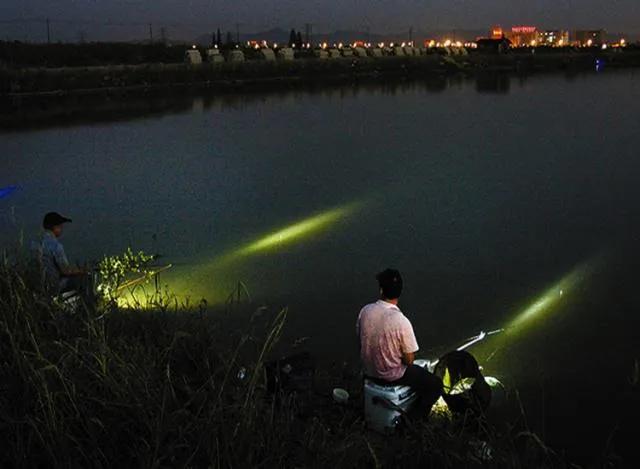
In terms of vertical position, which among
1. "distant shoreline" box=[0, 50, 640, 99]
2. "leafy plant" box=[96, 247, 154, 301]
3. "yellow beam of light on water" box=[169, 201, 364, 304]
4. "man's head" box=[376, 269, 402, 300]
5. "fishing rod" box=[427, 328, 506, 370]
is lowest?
"fishing rod" box=[427, 328, 506, 370]

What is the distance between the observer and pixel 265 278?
33.0 feet

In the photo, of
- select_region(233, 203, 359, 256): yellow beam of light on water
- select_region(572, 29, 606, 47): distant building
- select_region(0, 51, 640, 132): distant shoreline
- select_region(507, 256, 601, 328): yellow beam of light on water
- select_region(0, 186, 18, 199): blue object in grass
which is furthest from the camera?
select_region(572, 29, 606, 47): distant building

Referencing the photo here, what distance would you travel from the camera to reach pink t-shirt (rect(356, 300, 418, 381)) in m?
5.07

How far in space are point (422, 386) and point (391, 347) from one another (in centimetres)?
39

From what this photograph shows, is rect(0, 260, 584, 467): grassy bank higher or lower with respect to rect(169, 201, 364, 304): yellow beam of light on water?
higher

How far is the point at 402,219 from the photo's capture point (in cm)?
1382

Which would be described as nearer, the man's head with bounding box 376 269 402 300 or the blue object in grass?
the man's head with bounding box 376 269 402 300

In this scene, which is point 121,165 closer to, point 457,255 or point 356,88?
point 457,255

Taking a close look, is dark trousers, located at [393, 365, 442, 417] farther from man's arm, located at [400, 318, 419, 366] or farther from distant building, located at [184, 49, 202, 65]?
distant building, located at [184, 49, 202, 65]

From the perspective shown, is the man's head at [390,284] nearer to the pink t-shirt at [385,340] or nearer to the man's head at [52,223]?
the pink t-shirt at [385,340]

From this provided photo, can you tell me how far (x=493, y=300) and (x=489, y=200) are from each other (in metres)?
6.71

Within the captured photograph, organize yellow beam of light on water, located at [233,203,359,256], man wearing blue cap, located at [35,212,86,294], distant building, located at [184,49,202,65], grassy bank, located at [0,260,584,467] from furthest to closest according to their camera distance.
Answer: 1. distant building, located at [184,49,202,65]
2. yellow beam of light on water, located at [233,203,359,256]
3. man wearing blue cap, located at [35,212,86,294]
4. grassy bank, located at [0,260,584,467]

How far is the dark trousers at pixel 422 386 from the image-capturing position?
5.19 meters

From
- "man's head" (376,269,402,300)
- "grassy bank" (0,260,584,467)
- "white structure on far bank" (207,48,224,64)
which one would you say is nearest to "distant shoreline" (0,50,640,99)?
"white structure on far bank" (207,48,224,64)
